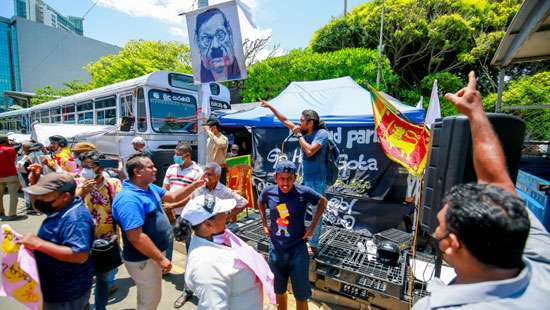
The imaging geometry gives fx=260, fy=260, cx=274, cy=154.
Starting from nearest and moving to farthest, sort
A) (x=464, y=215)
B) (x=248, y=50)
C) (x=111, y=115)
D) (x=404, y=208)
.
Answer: (x=464, y=215)
(x=404, y=208)
(x=111, y=115)
(x=248, y=50)

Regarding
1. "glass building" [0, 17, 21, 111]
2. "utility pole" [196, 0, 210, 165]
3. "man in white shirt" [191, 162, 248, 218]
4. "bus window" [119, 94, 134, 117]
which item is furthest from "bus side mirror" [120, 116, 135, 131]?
"glass building" [0, 17, 21, 111]

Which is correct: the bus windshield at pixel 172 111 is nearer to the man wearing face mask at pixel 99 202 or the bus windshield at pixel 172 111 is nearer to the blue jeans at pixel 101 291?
the man wearing face mask at pixel 99 202

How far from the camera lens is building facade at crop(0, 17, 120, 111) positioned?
1325 inches

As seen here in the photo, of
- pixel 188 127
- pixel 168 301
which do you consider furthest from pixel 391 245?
pixel 188 127

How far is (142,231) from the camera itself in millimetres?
2213

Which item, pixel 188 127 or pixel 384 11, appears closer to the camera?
pixel 188 127

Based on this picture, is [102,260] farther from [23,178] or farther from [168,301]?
[23,178]

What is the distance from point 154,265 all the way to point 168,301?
1.27m

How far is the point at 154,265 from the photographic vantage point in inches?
92.5

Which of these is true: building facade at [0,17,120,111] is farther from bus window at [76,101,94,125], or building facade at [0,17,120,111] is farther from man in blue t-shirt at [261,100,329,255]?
man in blue t-shirt at [261,100,329,255]

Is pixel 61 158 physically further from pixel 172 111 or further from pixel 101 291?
pixel 101 291

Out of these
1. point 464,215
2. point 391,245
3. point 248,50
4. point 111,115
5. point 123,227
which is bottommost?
point 391,245

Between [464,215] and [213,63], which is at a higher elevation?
[213,63]

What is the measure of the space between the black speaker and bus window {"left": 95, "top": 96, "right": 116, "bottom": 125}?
781cm
